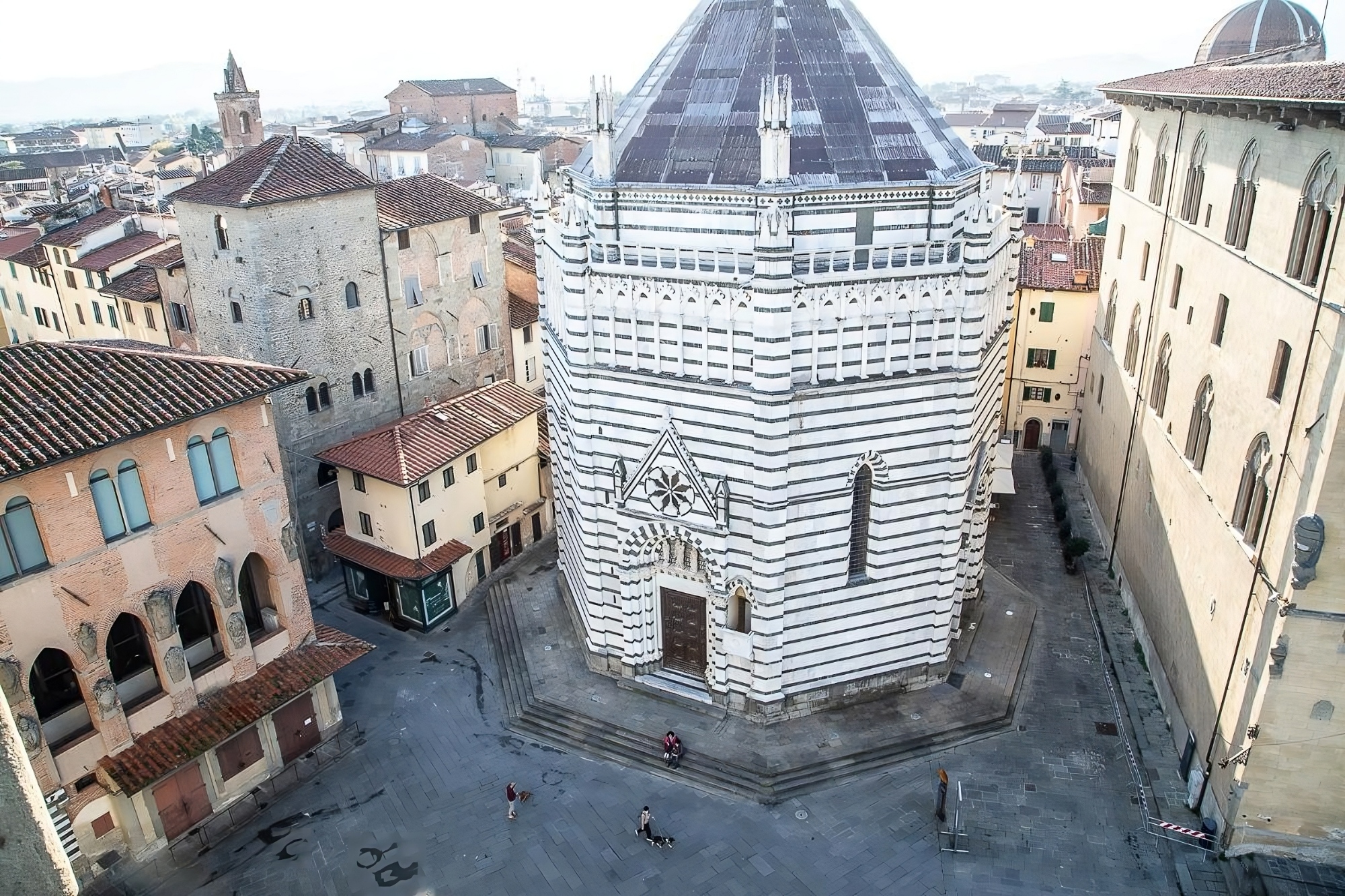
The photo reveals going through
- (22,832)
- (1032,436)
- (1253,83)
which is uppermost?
(1253,83)

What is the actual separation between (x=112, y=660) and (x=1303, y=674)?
26.0m

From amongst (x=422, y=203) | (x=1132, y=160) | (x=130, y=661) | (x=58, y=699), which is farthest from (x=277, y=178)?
(x=1132, y=160)

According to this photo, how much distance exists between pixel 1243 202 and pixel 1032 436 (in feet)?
73.4

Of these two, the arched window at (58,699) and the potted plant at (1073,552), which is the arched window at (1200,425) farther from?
the arched window at (58,699)

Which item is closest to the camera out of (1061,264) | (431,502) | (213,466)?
(213,466)

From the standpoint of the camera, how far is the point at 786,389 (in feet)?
72.2

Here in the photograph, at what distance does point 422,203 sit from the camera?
1454 inches

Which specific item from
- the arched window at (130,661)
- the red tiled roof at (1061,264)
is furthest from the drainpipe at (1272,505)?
the arched window at (130,661)

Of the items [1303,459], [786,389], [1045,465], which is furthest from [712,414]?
[1045,465]

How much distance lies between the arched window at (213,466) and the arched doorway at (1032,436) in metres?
35.2

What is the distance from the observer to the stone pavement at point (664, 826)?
2102 centimetres

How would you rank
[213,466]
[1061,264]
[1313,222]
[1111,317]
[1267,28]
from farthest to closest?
[1061,264], [1267,28], [1111,317], [213,466], [1313,222]

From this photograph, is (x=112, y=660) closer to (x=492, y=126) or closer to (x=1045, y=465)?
(x=1045, y=465)

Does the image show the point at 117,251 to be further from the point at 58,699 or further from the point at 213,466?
the point at 58,699
